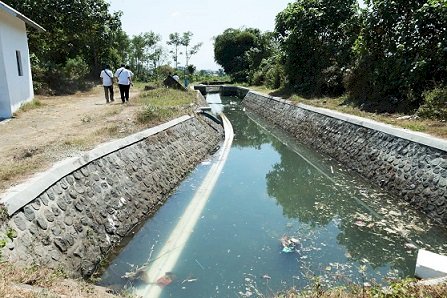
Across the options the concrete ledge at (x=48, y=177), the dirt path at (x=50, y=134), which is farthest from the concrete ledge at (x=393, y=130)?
the dirt path at (x=50, y=134)

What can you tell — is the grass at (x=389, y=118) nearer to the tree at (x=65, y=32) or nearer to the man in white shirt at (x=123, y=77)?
the man in white shirt at (x=123, y=77)

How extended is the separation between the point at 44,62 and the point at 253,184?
19.1m

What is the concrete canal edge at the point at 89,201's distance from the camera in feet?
15.9

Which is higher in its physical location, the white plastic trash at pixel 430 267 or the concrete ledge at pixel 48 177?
the concrete ledge at pixel 48 177

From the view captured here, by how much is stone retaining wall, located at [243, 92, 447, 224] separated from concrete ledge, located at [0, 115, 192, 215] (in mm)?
6816

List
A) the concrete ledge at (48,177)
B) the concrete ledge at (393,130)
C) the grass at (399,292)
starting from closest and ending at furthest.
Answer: the grass at (399,292) → the concrete ledge at (48,177) → the concrete ledge at (393,130)

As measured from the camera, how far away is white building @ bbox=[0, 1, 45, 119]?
39.6 ft

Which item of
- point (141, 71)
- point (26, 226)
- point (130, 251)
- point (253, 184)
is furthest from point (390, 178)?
point (141, 71)

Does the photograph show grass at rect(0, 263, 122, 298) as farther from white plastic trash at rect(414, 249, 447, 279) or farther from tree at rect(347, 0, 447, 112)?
tree at rect(347, 0, 447, 112)

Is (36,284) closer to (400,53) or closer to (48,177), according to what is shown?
(48,177)

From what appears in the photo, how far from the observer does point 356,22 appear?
18.4 metres

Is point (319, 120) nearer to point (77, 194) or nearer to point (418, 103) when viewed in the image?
point (418, 103)

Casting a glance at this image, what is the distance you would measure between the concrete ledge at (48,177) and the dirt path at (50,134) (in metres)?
0.28

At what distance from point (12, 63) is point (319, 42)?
16809mm
